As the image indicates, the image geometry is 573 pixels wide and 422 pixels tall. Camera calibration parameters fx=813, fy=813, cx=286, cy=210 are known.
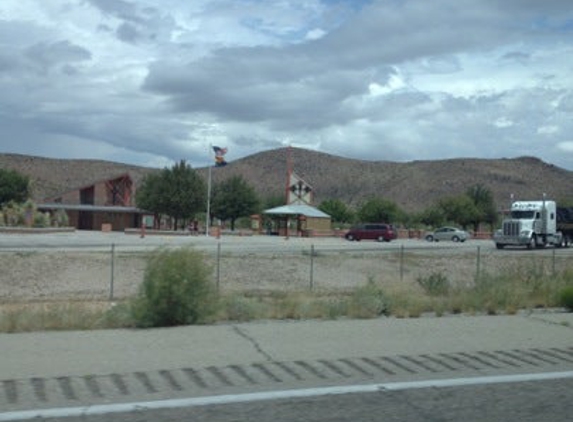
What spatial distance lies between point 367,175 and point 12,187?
7003cm

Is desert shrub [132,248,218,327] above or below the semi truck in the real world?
below

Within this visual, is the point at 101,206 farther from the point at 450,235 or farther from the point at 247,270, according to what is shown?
the point at 247,270

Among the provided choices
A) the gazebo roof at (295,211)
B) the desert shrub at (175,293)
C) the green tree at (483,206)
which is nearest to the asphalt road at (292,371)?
the desert shrub at (175,293)

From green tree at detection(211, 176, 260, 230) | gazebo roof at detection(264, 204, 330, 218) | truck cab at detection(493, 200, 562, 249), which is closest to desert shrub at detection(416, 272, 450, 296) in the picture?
truck cab at detection(493, 200, 562, 249)

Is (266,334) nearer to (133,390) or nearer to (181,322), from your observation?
(181,322)

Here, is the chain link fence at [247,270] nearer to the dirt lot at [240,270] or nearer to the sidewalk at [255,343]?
the dirt lot at [240,270]

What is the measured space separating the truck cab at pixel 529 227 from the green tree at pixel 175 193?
31460mm

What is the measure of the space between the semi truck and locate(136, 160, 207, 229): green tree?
31.2 m

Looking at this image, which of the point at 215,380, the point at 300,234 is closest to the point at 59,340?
the point at 215,380

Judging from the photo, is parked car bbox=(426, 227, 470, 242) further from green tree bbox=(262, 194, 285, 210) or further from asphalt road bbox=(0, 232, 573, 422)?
asphalt road bbox=(0, 232, 573, 422)

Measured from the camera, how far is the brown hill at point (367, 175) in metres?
133

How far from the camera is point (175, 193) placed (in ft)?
254

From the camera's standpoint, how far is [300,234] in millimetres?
79125

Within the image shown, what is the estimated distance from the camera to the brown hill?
133125 millimetres
